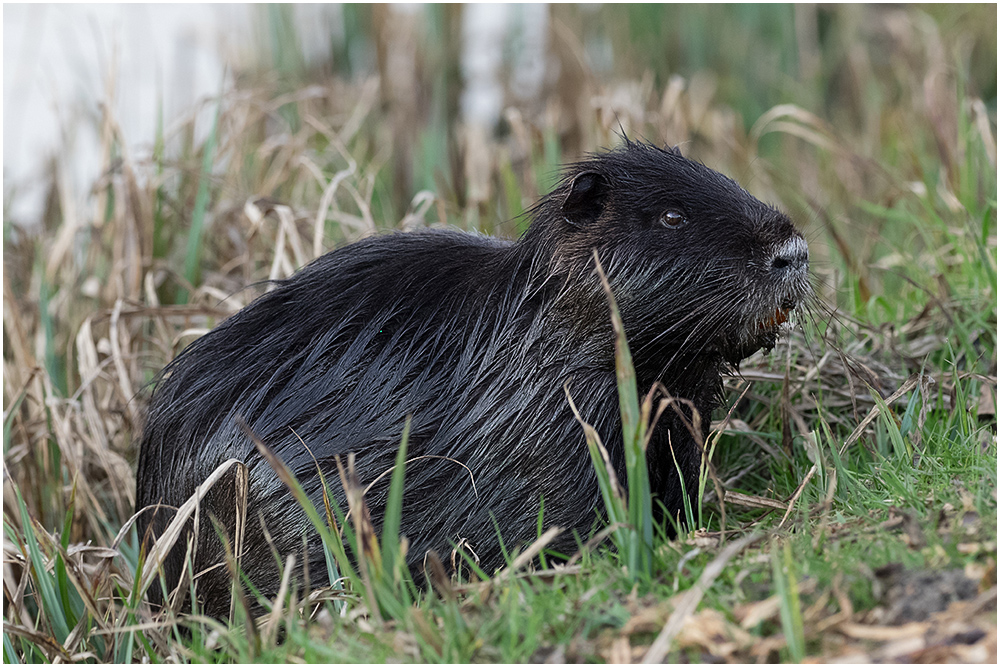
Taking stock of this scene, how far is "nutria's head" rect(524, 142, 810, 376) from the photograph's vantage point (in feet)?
7.52

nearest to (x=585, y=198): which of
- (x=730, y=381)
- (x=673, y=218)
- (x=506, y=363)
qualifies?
(x=673, y=218)

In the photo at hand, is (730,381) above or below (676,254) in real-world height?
below

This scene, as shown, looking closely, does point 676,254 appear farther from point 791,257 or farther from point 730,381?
point 730,381

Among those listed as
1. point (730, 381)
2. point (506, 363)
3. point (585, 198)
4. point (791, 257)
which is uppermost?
point (585, 198)

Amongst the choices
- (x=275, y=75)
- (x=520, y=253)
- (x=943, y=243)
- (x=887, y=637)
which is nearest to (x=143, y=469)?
(x=520, y=253)

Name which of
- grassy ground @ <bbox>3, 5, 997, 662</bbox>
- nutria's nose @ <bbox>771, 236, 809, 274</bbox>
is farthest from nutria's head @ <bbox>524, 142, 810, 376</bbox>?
grassy ground @ <bbox>3, 5, 997, 662</bbox>

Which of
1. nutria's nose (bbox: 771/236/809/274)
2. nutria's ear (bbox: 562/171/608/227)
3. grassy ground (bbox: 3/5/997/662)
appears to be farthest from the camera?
nutria's ear (bbox: 562/171/608/227)

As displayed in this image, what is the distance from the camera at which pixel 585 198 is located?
244 cm

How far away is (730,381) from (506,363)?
833mm

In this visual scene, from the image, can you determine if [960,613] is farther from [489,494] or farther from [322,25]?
[322,25]

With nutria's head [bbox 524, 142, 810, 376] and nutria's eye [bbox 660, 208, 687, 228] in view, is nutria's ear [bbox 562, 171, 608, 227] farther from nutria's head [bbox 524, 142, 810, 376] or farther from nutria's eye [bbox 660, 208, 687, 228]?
nutria's eye [bbox 660, 208, 687, 228]

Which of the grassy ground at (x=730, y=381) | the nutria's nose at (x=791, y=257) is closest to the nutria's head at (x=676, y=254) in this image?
the nutria's nose at (x=791, y=257)

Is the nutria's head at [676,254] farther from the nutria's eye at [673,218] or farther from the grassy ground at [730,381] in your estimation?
the grassy ground at [730,381]

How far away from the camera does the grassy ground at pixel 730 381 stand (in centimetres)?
181
